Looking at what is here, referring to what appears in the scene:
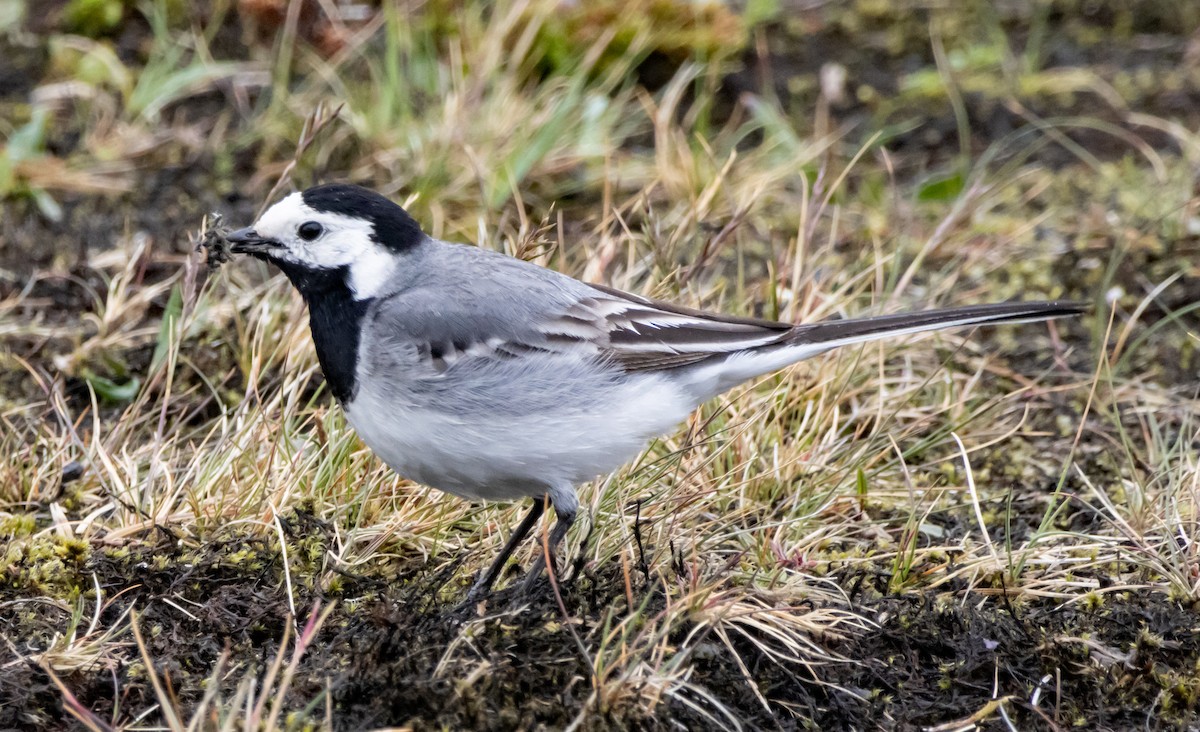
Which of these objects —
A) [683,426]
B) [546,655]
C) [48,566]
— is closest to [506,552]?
[546,655]

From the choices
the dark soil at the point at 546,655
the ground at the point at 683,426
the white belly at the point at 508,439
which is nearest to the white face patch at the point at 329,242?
the white belly at the point at 508,439

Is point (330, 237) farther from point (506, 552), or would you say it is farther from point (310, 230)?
point (506, 552)

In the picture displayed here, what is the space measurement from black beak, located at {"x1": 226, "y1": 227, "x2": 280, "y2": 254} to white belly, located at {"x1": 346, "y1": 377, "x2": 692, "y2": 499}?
583 millimetres

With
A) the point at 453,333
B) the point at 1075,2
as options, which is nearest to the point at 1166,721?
the point at 453,333

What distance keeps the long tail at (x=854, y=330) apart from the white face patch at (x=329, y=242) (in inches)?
40.1

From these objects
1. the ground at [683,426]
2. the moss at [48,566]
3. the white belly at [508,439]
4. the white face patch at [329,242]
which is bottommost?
the ground at [683,426]

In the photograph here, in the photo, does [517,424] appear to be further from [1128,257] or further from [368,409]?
[1128,257]

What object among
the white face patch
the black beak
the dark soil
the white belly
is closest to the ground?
the dark soil

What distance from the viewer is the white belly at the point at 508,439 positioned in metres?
3.86

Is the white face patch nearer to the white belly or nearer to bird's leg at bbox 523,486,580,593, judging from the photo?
the white belly

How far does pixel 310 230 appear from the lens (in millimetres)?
4152

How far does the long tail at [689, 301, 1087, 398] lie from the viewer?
13.1 ft

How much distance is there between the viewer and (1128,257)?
6.39 meters

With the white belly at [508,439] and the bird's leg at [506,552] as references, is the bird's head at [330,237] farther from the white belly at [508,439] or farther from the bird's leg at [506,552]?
the bird's leg at [506,552]
